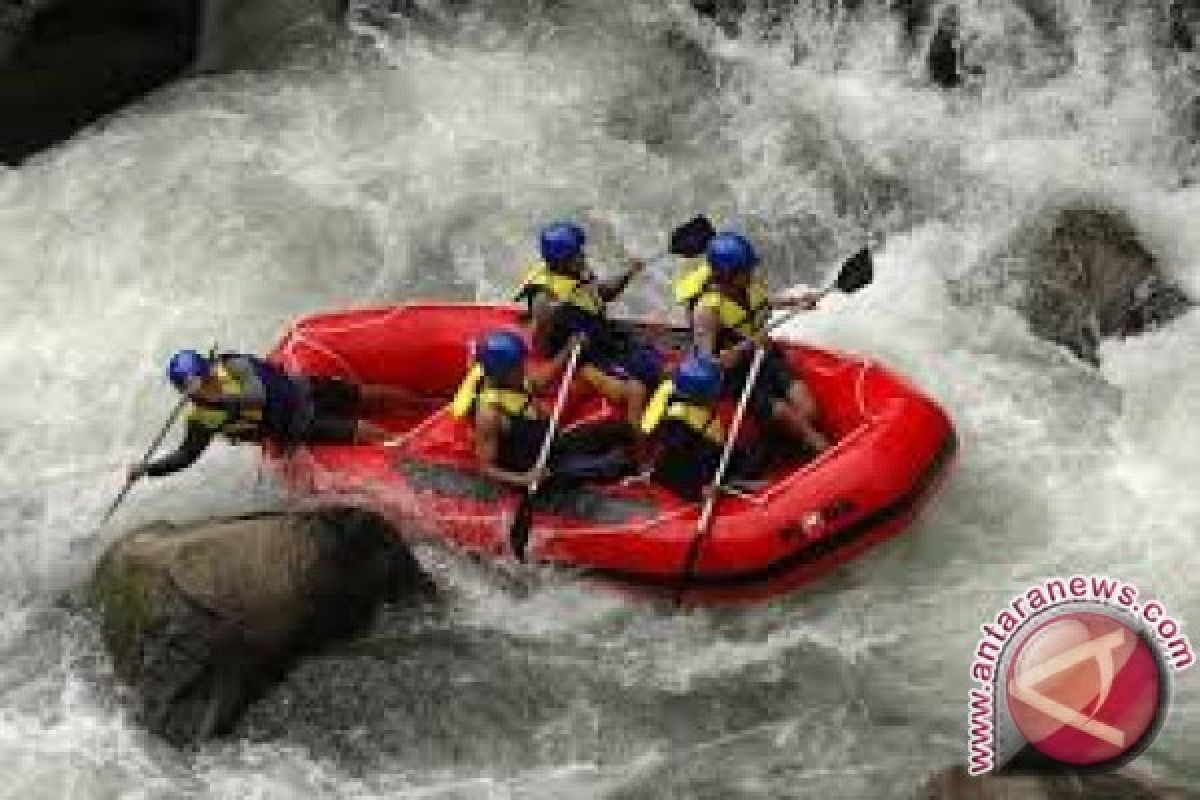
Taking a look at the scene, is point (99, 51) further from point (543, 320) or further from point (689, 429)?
point (689, 429)

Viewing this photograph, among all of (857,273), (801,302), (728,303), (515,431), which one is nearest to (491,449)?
(515,431)

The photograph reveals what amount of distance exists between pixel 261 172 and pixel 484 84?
1482 mm

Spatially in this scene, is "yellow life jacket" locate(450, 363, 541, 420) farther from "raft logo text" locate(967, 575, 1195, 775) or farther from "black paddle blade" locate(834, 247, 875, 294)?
"raft logo text" locate(967, 575, 1195, 775)

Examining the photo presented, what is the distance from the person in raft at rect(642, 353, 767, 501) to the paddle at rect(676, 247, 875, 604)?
7 cm

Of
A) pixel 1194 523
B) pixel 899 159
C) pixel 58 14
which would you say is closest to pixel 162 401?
pixel 58 14

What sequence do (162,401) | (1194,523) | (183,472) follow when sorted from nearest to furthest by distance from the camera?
1. (1194,523)
2. (183,472)
3. (162,401)

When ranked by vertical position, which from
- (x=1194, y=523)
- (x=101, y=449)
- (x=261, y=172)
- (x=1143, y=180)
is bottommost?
(x=101, y=449)

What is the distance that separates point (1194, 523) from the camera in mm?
8453

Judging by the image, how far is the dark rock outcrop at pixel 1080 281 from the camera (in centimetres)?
945

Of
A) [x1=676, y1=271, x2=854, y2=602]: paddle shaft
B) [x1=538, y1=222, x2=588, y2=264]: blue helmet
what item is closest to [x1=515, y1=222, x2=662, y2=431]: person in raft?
[x1=538, y1=222, x2=588, y2=264]: blue helmet

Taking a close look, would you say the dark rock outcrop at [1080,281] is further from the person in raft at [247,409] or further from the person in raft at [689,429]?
the person in raft at [247,409]

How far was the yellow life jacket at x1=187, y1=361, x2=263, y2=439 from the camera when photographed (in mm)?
8438

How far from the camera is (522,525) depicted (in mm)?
8125

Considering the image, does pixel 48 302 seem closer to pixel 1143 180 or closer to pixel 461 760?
pixel 461 760
